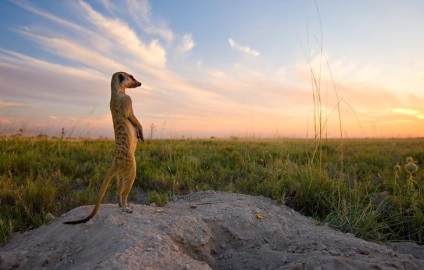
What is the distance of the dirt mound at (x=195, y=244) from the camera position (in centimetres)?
278

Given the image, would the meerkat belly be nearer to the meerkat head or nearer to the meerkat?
the meerkat

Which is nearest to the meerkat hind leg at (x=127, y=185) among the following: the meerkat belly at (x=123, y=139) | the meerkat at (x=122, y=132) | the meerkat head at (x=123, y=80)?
the meerkat at (x=122, y=132)

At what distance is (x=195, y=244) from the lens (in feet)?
11.0

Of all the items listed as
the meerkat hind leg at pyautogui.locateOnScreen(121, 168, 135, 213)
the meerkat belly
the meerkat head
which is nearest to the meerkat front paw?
the meerkat belly

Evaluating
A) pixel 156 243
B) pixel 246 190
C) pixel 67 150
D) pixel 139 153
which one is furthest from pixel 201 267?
pixel 67 150

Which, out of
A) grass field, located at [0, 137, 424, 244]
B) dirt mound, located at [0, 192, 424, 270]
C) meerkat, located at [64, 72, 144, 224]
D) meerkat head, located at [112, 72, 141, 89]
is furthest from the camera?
grass field, located at [0, 137, 424, 244]

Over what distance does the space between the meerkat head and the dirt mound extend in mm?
1193

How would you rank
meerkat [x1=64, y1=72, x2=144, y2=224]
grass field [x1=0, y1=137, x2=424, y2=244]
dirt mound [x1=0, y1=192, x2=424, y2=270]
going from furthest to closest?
1. grass field [x1=0, y1=137, x2=424, y2=244]
2. meerkat [x1=64, y1=72, x2=144, y2=224]
3. dirt mound [x1=0, y1=192, x2=424, y2=270]

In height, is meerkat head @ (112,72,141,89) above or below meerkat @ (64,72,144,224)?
above

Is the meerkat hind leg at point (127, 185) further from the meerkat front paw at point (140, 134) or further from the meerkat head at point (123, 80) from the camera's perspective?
the meerkat head at point (123, 80)

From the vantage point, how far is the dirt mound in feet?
9.11

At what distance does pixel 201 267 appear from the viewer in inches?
110

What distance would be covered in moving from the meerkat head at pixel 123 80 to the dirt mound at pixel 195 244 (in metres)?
1.19

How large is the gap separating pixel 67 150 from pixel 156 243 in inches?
254
